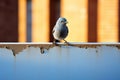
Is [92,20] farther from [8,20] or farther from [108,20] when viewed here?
[8,20]

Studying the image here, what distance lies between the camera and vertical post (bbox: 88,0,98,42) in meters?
10.9

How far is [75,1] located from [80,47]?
7300mm

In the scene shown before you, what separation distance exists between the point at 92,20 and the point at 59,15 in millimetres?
1171

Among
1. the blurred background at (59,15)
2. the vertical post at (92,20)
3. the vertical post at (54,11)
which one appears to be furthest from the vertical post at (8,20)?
the vertical post at (92,20)

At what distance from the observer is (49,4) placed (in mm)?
11469

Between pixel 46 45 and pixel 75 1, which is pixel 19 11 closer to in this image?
pixel 75 1

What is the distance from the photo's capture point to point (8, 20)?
38.5 ft

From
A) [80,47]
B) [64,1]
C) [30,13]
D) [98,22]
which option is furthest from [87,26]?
[80,47]

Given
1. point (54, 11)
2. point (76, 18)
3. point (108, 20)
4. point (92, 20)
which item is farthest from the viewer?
point (54, 11)

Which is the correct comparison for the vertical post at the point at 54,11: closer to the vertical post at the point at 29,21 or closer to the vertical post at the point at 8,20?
the vertical post at the point at 29,21

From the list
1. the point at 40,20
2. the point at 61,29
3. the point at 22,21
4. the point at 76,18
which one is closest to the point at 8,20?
the point at 22,21

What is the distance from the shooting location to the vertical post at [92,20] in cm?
1095

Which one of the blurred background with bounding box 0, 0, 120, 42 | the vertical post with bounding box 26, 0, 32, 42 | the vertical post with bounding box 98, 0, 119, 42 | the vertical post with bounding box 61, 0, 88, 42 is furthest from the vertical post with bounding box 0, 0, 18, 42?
the vertical post with bounding box 98, 0, 119, 42

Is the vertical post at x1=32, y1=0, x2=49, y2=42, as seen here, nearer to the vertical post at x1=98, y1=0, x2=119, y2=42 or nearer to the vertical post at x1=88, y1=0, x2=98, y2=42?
the vertical post at x1=88, y1=0, x2=98, y2=42
